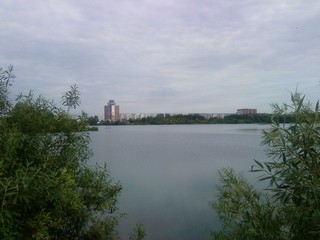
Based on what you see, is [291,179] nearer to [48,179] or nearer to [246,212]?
[246,212]

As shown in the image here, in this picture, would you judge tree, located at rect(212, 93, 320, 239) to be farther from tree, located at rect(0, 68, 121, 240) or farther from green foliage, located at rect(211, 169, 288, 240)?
tree, located at rect(0, 68, 121, 240)

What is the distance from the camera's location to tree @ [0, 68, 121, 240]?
311 cm

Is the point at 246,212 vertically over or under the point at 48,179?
under

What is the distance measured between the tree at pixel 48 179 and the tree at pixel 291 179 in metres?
1.92

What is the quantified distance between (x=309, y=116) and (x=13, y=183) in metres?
2.51

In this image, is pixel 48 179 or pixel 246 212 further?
pixel 48 179

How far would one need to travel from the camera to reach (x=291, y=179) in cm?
→ 222

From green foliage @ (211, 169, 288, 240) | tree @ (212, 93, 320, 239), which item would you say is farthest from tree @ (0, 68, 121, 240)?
tree @ (212, 93, 320, 239)

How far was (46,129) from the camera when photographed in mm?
4309

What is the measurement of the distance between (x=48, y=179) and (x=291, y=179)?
2.21 meters

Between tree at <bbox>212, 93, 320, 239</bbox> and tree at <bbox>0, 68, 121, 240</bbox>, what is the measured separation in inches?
75.7

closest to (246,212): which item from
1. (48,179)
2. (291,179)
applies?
(291,179)

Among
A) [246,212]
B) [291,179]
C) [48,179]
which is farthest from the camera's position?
[48,179]

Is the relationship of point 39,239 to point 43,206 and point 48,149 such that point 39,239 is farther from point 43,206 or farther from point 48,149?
point 48,149
